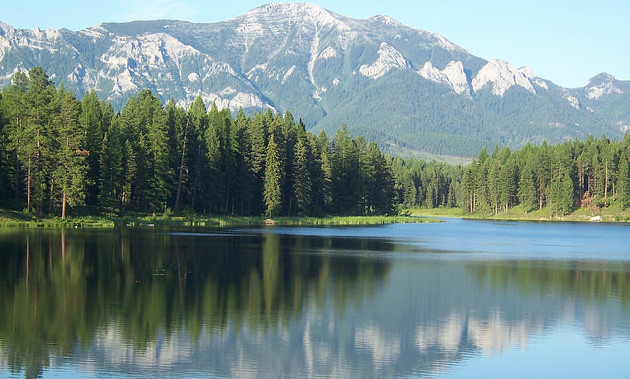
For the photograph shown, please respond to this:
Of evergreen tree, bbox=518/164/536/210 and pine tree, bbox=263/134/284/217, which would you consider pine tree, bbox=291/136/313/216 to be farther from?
evergreen tree, bbox=518/164/536/210

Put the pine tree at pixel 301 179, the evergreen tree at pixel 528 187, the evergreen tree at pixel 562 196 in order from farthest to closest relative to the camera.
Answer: the evergreen tree at pixel 528 187
the evergreen tree at pixel 562 196
the pine tree at pixel 301 179

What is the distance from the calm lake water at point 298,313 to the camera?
28203 mm

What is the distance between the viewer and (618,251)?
277 ft

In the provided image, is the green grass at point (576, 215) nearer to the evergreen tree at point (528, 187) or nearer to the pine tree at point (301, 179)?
the evergreen tree at point (528, 187)

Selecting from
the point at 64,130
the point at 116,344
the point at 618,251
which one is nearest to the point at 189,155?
the point at 64,130

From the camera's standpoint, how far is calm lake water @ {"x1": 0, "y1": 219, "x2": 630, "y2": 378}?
92.5 feet

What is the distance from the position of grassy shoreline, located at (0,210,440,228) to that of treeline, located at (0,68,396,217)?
2.35m

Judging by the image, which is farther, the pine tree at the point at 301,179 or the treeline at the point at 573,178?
the treeline at the point at 573,178

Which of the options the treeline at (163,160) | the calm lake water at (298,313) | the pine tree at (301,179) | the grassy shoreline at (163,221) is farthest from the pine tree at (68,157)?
the pine tree at (301,179)

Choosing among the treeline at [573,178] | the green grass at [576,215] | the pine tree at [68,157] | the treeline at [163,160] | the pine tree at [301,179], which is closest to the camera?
the pine tree at [68,157]

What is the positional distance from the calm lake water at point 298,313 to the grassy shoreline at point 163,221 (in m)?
19.7

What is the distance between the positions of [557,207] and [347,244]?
372 feet

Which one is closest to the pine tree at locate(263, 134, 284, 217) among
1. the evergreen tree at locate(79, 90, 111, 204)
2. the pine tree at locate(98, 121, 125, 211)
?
the pine tree at locate(98, 121, 125, 211)

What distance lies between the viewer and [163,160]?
Answer: 352ft
